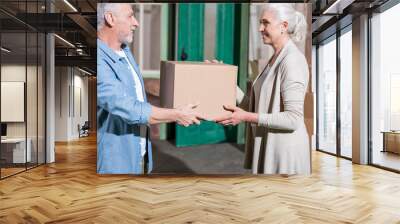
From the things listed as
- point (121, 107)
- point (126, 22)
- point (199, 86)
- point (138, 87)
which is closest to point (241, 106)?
point (199, 86)

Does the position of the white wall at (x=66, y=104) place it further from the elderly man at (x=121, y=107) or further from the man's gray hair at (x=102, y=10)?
the man's gray hair at (x=102, y=10)

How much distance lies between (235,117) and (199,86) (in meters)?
0.68

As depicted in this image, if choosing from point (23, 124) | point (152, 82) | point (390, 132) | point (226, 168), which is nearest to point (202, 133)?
point (226, 168)

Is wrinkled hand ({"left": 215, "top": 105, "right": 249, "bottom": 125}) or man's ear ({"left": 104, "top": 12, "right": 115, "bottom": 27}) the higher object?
man's ear ({"left": 104, "top": 12, "right": 115, "bottom": 27})

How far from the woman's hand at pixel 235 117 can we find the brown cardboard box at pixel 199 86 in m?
0.07

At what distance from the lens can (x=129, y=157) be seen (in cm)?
543

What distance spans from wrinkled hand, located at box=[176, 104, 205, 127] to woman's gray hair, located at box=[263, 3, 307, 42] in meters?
1.71

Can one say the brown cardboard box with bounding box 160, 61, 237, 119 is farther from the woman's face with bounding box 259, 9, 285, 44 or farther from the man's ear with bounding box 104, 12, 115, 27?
the man's ear with bounding box 104, 12, 115, 27

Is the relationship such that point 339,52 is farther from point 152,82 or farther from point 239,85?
point 152,82

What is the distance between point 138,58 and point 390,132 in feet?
15.4

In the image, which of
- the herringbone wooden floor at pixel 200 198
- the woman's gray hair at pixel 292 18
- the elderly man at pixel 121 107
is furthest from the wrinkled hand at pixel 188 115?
the woman's gray hair at pixel 292 18

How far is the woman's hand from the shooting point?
5379 millimetres

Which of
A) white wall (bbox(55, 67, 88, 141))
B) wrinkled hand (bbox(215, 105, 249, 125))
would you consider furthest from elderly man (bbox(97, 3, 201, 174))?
white wall (bbox(55, 67, 88, 141))

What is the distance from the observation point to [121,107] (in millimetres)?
5285
